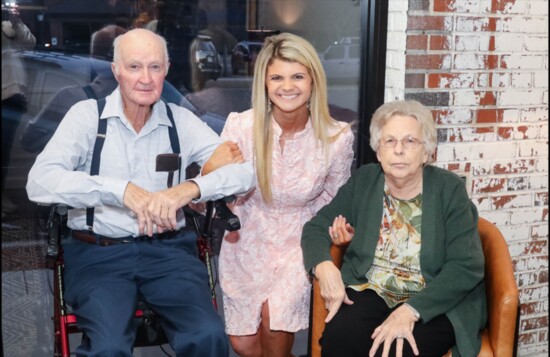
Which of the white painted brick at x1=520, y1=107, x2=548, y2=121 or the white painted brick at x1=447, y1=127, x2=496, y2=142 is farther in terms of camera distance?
the white painted brick at x1=520, y1=107, x2=548, y2=121

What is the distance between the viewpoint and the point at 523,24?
346 cm

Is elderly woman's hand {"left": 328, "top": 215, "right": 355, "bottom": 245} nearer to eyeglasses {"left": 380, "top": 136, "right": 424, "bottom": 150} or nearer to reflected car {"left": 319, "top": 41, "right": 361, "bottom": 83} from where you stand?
eyeglasses {"left": 380, "top": 136, "right": 424, "bottom": 150}

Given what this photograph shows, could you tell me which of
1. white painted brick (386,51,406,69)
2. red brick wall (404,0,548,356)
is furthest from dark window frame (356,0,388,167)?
red brick wall (404,0,548,356)

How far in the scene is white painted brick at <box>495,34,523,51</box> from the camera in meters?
3.42

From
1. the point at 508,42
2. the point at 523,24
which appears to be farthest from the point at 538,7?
the point at 508,42

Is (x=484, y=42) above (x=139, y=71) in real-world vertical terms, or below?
above

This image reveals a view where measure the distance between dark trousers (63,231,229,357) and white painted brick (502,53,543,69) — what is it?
169 cm

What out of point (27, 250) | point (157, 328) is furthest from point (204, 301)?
point (27, 250)

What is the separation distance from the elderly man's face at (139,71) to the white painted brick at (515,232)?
1810 mm

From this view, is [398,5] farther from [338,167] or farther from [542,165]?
[542,165]

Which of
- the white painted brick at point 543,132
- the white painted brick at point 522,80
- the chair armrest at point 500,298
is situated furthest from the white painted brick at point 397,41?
the chair armrest at point 500,298

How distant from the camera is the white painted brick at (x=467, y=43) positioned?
3.34m

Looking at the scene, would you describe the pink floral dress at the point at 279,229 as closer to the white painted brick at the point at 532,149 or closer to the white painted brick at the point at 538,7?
the white painted brick at the point at 532,149

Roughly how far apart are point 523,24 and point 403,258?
1.35 metres
